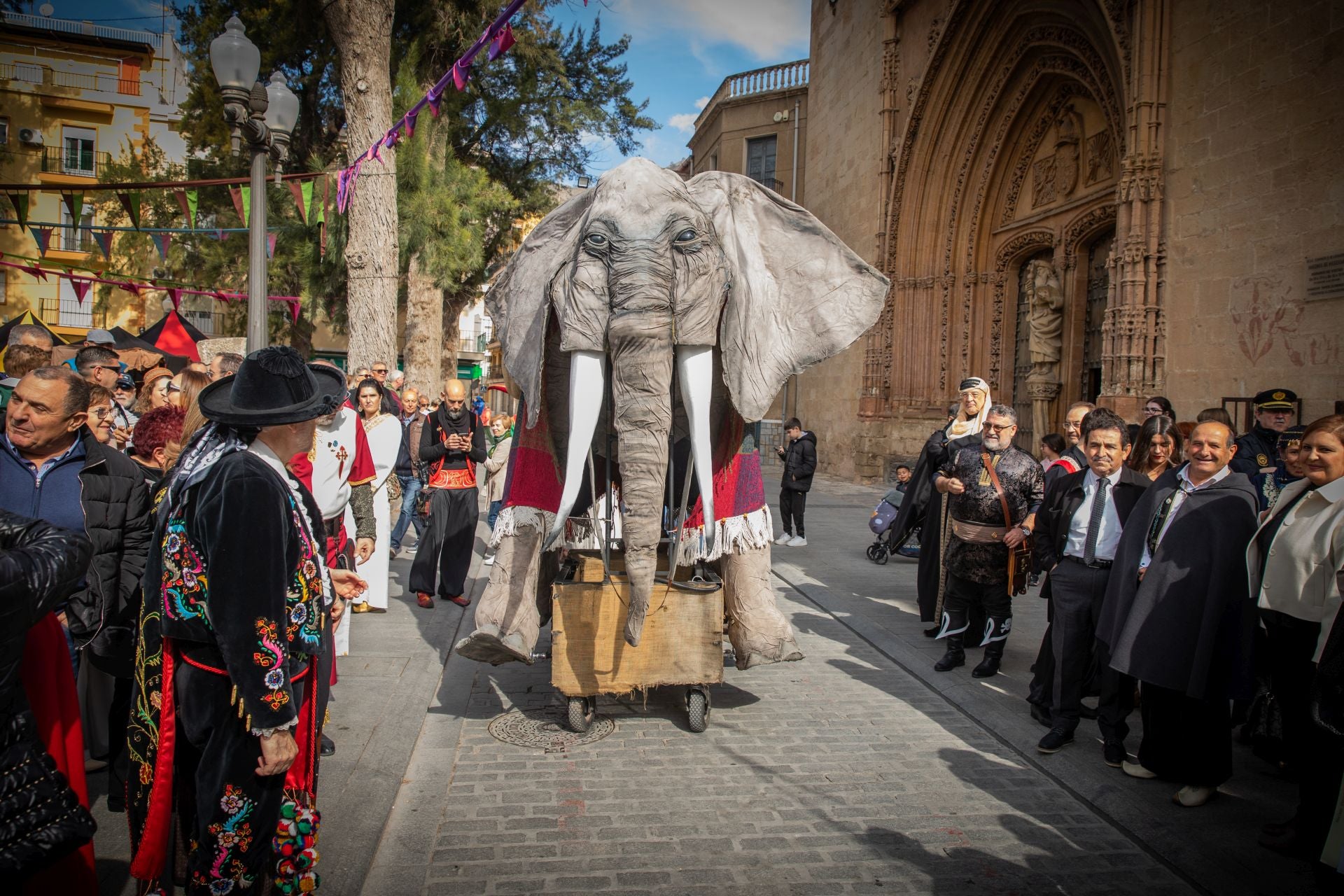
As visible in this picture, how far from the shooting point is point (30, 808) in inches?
80.4

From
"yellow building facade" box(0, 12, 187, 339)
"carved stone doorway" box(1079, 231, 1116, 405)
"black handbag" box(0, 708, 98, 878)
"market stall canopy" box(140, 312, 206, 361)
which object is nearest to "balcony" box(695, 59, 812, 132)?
"carved stone doorway" box(1079, 231, 1116, 405)

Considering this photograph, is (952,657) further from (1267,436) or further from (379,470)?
(379,470)

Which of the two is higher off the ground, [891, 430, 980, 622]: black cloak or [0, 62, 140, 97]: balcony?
[0, 62, 140, 97]: balcony

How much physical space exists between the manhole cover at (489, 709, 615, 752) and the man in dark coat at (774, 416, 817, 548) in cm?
727

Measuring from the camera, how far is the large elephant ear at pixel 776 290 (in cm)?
441

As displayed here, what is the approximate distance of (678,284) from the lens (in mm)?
4223

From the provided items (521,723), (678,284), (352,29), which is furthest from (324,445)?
(352,29)

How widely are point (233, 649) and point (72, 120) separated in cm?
4066

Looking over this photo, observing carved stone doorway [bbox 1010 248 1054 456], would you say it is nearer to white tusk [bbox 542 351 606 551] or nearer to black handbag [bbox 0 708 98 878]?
white tusk [bbox 542 351 606 551]

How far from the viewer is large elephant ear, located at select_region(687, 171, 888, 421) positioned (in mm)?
4406

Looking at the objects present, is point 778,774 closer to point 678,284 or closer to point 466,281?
point 678,284

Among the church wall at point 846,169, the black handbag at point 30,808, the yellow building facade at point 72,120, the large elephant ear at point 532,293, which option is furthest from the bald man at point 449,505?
the yellow building facade at point 72,120

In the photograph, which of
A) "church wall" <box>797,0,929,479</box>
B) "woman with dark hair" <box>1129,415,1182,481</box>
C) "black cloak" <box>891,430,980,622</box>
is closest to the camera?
"woman with dark hair" <box>1129,415,1182,481</box>

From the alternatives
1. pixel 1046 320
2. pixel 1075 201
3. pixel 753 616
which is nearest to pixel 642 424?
pixel 753 616
